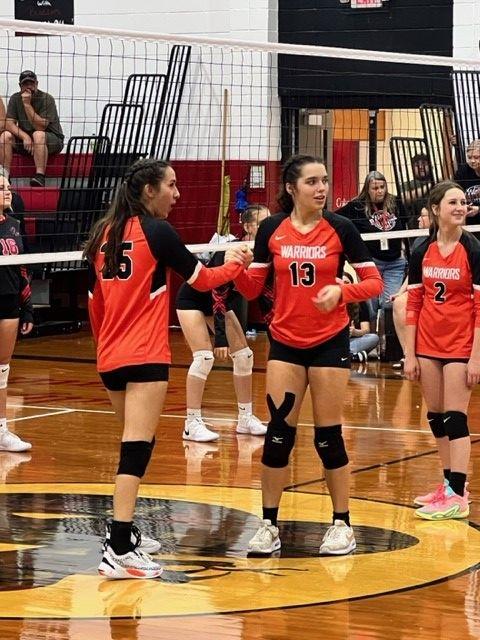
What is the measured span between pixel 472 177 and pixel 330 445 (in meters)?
6.64

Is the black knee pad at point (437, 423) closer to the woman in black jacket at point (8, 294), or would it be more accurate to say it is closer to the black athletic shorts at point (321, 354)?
the black athletic shorts at point (321, 354)

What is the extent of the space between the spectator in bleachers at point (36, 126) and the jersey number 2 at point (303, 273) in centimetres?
1029

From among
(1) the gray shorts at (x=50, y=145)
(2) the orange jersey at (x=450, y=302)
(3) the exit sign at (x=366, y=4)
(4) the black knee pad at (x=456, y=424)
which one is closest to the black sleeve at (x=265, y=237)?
(2) the orange jersey at (x=450, y=302)

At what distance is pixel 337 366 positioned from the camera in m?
6.84

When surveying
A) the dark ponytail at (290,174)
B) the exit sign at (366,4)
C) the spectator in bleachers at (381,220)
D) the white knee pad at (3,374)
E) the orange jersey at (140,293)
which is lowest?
the white knee pad at (3,374)

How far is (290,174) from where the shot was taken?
698 cm

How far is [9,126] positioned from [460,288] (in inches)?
401

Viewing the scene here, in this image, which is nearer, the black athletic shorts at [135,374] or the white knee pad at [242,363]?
the black athletic shorts at [135,374]

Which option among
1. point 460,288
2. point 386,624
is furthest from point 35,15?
point 386,624

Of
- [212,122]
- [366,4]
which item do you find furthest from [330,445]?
[366,4]

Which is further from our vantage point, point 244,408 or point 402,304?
point 402,304

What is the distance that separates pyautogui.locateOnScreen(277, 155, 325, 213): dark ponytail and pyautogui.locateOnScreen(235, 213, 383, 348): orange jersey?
163mm

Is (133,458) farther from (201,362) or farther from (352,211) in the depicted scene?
(352,211)

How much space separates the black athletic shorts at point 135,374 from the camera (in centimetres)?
643
